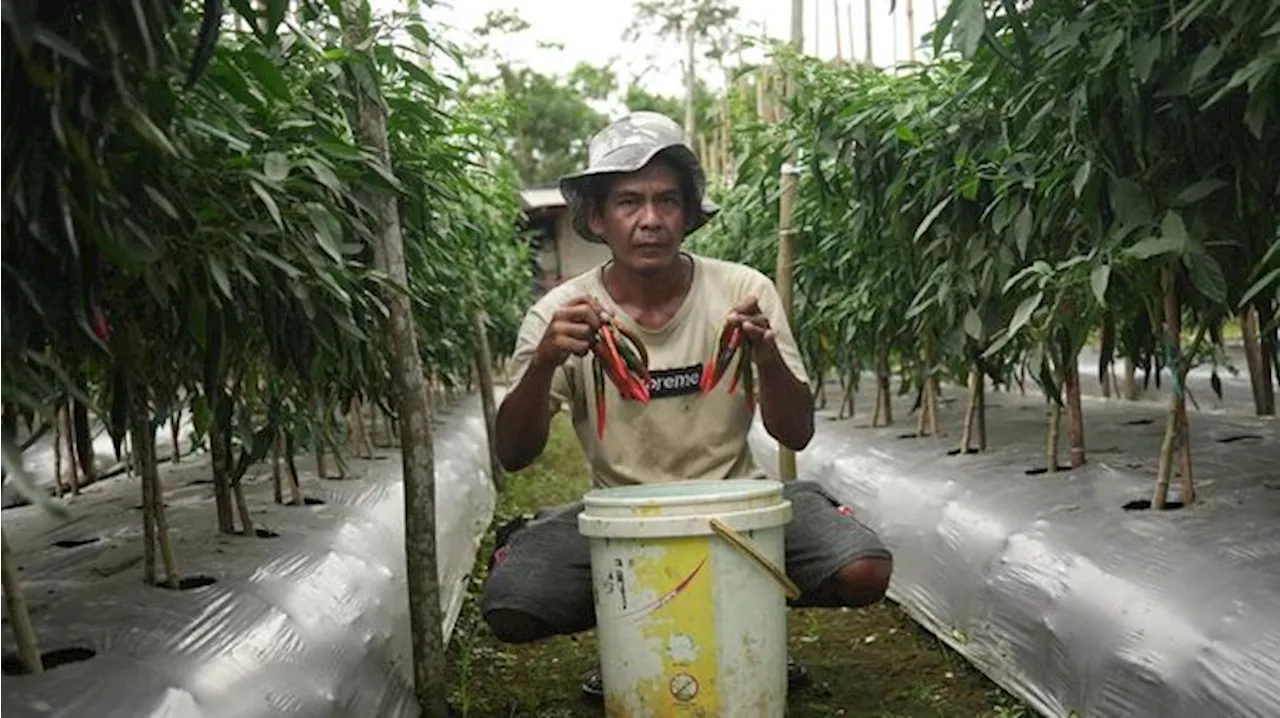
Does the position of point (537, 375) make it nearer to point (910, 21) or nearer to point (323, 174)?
point (323, 174)

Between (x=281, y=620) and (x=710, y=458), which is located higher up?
(x=710, y=458)

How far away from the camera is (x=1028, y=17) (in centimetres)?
234

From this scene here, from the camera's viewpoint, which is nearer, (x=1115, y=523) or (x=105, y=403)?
(x=105, y=403)

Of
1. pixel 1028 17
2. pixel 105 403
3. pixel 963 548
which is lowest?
pixel 963 548

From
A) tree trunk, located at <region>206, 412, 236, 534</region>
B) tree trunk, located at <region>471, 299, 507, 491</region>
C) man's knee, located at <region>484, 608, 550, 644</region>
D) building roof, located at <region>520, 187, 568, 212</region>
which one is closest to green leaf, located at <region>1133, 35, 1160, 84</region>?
man's knee, located at <region>484, 608, 550, 644</region>

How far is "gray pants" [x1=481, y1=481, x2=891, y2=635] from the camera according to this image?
8.35 ft

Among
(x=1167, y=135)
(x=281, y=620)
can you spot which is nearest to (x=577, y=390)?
(x=281, y=620)

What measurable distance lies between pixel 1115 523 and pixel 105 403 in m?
1.95

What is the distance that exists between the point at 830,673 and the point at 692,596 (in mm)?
1072

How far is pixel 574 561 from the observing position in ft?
8.64

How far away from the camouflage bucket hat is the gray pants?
65 cm

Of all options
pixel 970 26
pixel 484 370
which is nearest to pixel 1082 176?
pixel 970 26

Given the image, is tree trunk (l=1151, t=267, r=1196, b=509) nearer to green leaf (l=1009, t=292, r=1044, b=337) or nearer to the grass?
green leaf (l=1009, t=292, r=1044, b=337)

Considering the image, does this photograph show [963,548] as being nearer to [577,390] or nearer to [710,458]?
[710,458]
